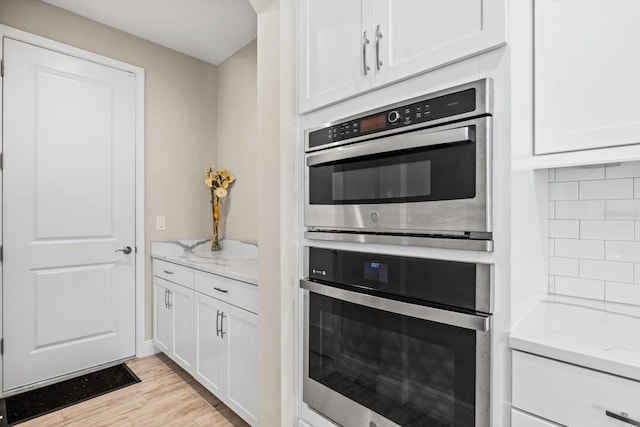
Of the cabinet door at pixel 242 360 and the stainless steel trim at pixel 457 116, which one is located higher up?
the stainless steel trim at pixel 457 116

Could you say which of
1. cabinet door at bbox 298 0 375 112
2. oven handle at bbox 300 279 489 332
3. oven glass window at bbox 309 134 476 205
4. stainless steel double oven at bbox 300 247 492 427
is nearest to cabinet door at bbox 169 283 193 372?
stainless steel double oven at bbox 300 247 492 427

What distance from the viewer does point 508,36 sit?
855 millimetres

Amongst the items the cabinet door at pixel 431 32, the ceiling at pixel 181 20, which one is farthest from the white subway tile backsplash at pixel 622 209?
the ceiling at pixel 181 20

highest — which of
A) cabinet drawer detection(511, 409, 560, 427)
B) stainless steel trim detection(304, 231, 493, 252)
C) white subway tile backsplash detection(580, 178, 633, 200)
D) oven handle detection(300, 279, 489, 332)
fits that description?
white subway tile backsplash detection(580, 178, 633, 200)

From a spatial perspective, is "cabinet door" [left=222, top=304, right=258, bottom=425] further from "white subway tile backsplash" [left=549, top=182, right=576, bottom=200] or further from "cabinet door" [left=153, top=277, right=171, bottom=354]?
"white subway tile backsplash" [left=549, top=182, right=576, bottom=200]

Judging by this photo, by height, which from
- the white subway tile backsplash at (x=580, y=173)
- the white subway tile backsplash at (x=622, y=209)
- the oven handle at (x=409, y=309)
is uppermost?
the white subway tile backsplash at (x=580, y=173)

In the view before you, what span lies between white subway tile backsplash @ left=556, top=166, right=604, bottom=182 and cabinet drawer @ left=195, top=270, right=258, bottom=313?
1408 mm

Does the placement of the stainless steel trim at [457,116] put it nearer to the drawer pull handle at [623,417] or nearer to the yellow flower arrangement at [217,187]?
the drawer pull handle at [623,417]

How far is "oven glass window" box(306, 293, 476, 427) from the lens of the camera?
0.93 m

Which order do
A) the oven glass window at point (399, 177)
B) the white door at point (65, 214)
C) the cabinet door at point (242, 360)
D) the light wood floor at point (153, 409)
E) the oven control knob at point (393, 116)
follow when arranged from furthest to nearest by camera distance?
the white door at point (65, 214)
the light wood floor at point (153, 409)
the cabinet door at point (242, 360)
the oven control knob at point (393, 116)
the oven glass window at point (399, 177)

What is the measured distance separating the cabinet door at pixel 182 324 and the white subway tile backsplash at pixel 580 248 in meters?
2.09

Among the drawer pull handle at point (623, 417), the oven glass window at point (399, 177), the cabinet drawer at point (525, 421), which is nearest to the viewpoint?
the drawer pull handle at point (623, 417)

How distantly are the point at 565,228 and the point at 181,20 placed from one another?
280cm

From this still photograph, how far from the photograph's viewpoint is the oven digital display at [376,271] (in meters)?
1.11
